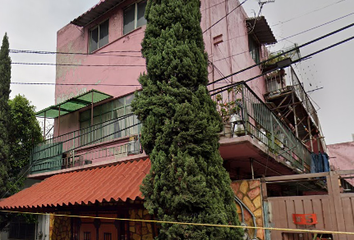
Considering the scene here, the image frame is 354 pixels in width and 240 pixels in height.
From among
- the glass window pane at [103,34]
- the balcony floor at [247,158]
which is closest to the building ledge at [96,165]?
the balcony floor at [247,158]

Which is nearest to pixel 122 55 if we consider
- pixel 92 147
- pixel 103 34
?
pixel 103 34

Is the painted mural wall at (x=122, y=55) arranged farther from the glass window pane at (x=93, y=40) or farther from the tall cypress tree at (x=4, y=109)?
the tall cypress tree at (x=4, y=109)

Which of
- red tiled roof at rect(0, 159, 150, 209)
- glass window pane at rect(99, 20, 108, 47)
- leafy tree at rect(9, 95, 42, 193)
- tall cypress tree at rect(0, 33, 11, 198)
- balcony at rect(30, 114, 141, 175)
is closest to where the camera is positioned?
red tiled roof at rect(0, 159, 150, 209)

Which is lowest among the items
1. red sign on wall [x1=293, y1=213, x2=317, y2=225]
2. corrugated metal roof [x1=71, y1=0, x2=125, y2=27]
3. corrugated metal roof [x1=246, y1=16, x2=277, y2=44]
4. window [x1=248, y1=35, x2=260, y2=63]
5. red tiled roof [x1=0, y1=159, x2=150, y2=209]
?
red sign on wall [x1=293, y1=213, x2=317, y2=225]

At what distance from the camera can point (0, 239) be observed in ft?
50.5

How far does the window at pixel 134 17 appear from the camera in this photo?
1135cm

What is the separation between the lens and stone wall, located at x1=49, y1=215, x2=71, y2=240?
11.2 metres

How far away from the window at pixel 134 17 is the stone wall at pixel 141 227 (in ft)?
20.9

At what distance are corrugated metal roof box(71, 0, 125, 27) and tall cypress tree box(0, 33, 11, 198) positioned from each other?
3128 millimetres

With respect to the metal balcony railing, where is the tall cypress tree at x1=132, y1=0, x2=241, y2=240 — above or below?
below

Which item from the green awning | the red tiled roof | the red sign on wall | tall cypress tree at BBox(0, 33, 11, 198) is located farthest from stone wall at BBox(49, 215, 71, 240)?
the red sign on wall

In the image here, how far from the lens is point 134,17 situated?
11.6 m

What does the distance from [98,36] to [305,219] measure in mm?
10439

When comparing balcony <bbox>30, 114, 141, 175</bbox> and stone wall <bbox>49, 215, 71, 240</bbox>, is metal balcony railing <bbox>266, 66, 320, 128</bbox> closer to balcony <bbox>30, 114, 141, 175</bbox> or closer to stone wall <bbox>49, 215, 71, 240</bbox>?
balcony <bbox>30, 114, 141, 175</bbox>
